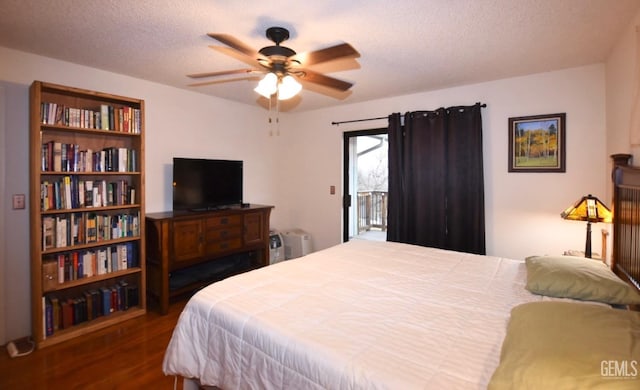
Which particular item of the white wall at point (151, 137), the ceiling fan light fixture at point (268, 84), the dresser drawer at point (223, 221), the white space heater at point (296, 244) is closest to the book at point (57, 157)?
the white wall at point (151, 137)

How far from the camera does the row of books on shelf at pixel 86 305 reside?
253 centimetres

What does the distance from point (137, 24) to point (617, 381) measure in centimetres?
286

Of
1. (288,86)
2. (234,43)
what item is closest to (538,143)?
(288,86)

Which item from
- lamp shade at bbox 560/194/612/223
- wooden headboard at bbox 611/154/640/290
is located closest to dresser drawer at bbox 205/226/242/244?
lamp shade at bbox 560/194/612/223

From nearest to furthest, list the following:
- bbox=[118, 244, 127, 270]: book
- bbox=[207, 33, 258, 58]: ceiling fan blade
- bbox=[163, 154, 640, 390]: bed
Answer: bbox=[163, 154, 640, 390]: bed → bbox=[207, 33, 258, 58]: ceiling fan blade → bbox=[118, 244, 127, 270]: book

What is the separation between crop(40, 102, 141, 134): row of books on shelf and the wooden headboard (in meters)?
3.75

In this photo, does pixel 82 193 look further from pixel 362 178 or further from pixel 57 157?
pixel 362 178

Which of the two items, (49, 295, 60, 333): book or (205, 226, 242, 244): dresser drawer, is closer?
(49, 295, 60, 333): book

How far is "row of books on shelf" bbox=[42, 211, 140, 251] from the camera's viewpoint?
2523mm

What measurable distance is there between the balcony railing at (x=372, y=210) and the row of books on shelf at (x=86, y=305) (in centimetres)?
297

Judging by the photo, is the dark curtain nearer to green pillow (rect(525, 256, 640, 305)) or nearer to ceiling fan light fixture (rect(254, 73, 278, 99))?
green pillow (rect(525, 256, 640, 305))

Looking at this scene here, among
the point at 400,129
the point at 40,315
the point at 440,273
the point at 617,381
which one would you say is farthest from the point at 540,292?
the point at 40,315

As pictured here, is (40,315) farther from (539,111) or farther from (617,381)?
(539,111)

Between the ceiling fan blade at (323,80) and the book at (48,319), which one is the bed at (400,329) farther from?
the book at (48,319)
